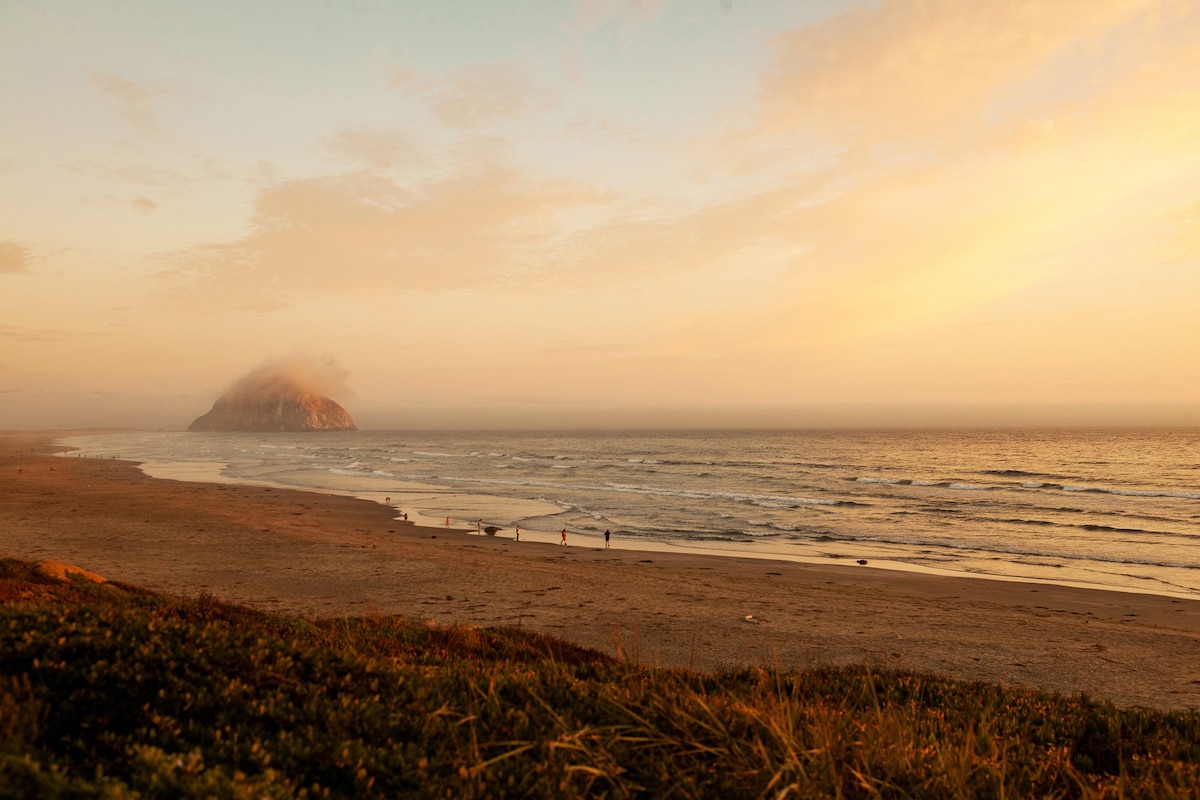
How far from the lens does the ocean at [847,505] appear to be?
30.2 m

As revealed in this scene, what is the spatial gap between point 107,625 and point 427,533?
29129mm

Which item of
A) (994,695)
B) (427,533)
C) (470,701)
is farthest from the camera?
(427,533)

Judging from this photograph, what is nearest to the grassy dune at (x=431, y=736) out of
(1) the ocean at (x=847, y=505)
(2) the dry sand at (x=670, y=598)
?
(2) the dry sand at (x=670, y=598)

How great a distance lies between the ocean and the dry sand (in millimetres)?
4842

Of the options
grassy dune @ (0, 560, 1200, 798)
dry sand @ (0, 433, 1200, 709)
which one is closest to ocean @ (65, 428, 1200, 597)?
dry sand @ (0, 433, 1200, 709)

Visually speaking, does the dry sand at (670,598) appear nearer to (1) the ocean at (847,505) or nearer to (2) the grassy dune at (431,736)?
(2) the grassy dune at (431,736)

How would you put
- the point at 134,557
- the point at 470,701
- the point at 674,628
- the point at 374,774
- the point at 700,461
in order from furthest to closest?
1. the point at 700,461
2. the point at 134,557
3. the point at 674,628
4. the point at 470,701
5. the point at 374,774

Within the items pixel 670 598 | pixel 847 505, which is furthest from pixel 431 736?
pixel 847 505

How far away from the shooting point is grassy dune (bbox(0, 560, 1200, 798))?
12.3ft

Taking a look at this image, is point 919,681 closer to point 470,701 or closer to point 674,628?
point 470,701

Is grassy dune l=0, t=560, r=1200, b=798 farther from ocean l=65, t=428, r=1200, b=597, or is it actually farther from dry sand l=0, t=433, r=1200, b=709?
ocean l=65, t=428, r=1200, b=597

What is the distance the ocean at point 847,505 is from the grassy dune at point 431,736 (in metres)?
24.7

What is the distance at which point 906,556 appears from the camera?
1192 inches

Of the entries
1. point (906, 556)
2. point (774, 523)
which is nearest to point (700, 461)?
point (774, 523)
